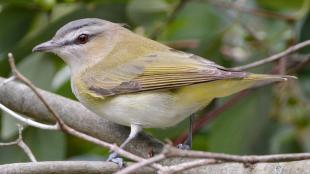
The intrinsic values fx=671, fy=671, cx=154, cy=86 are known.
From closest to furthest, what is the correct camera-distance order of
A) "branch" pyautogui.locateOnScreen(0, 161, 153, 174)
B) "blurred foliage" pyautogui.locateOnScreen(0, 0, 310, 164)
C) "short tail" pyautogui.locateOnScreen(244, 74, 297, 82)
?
1. "branch" pyautogui.locateOnScreen(0, 161, 153, 174)
2. "short tail" pyautogui.locateOnScreen(244, 74, 297, 82)
3. "blurred foliage" pyautogui.locateOnScreen(0, 0, 310, 164)

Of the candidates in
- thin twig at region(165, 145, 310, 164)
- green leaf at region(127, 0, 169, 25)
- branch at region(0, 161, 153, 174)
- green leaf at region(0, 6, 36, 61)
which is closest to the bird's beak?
green leaf at region(0, 6, 36, 61)

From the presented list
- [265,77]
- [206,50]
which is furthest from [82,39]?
[265,77]

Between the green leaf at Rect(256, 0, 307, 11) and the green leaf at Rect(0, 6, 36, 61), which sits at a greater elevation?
the green leaf at Rect(256, 0, 307, 11)

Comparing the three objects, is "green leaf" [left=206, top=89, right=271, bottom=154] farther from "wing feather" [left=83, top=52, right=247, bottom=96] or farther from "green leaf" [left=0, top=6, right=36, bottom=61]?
"green leaf" [left=0, top=6, right=36, bottom=61]

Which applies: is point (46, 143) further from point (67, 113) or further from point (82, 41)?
point (82, 41)

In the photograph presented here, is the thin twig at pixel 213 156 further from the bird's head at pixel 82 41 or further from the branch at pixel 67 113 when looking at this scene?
the bird's head at pixel 82 41

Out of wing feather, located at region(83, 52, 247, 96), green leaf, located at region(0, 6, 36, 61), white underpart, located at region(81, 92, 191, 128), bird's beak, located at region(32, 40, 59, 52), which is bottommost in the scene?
white underpart, located at region(81, 92, 191, 128)
